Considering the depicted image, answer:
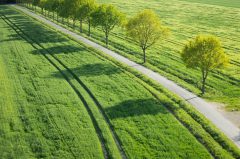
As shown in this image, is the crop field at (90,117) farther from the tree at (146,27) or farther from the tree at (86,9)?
the tree at (86,9)

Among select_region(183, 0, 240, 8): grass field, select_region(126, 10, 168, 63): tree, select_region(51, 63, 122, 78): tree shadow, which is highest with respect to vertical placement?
select_region(183, 0, 240, 8): grass field

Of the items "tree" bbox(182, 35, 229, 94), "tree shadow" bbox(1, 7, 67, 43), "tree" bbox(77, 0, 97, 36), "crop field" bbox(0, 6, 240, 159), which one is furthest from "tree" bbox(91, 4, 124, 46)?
"tree" bbox(182, 35, 229, 94)

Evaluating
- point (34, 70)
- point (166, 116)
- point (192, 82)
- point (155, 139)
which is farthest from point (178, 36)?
point (155, 139)

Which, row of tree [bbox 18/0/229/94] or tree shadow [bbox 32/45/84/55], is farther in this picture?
tree shadow [bbox 32/45/84/55]

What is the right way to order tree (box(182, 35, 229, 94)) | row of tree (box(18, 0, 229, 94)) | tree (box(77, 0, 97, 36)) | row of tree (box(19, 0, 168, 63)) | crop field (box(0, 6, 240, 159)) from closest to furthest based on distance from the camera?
crop field (box(0, 6, 240, 159))
tree (box(182, 35, 229, 94))
row of tree (box(18, 0, 229, 94))
row of tree (box(19, 0, 168, 63))
tree (box(77, 0, 97, 36))

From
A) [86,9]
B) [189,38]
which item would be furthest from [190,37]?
[86,9]

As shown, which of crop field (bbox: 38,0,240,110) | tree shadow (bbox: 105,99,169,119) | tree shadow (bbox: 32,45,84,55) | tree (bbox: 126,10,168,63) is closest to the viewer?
tree shadow (bbox: 105,99,169,119)

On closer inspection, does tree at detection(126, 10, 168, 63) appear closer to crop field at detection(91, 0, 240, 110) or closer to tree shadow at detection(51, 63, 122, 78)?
crop field at detection(91, 0, 240, 110)

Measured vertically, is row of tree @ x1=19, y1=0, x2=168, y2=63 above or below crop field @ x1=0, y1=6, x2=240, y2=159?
above
